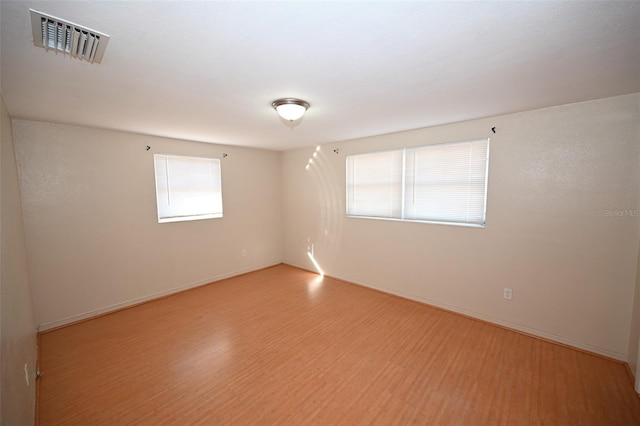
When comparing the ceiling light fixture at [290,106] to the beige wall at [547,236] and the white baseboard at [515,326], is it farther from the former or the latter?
the white baseboard at [515,326]

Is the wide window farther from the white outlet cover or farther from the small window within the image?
the small window

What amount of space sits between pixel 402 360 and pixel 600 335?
197cm

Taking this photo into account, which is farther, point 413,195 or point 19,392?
point 413,195

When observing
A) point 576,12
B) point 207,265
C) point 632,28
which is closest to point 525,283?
point 632,28

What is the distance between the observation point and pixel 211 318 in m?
3.38

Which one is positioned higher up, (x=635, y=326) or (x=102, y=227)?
(x=102, y=227)

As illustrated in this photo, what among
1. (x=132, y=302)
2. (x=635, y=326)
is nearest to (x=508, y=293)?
(x=635, y=326)

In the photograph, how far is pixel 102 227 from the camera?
3.47m

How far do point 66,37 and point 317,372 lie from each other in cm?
290

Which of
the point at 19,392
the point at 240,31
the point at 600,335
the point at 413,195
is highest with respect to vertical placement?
the point at 240,31

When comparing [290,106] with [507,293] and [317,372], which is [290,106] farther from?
[507,293]

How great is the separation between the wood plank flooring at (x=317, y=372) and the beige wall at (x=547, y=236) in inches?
12.1

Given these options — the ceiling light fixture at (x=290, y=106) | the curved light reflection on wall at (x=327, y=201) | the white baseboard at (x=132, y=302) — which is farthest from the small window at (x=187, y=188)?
the ceiling light fixture at (x=290, y=106)

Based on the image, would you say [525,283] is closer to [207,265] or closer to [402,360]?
[402,360]
